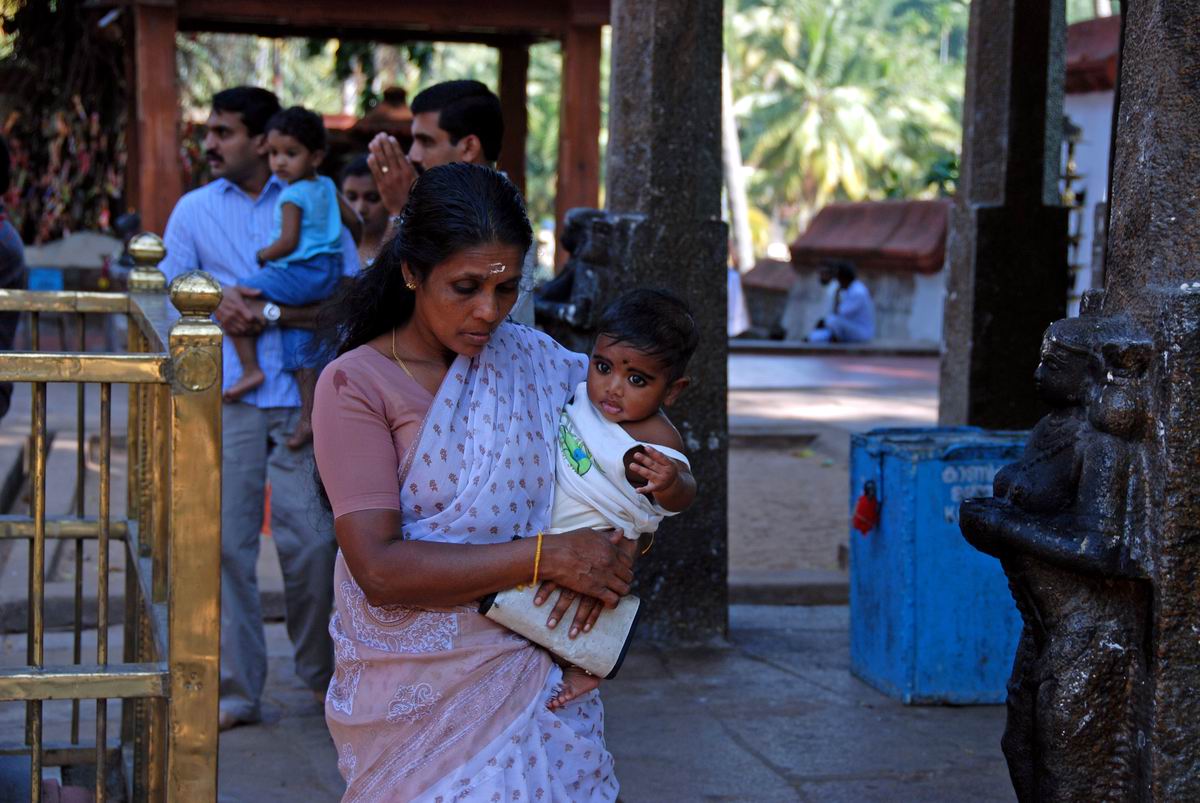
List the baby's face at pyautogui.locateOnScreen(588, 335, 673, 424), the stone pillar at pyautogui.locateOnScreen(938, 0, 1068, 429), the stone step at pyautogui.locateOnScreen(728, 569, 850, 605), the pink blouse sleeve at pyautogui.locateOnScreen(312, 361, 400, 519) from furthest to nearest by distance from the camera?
1. the stone pillar at pyautogui.locateOnScreen(938, 0, 1068, 429)
2. the stone step at pyautogui.locateOnScreen(728, 569, 850, 605)
3. the baby's face at pyautogui.locateOnScreen(588, 335, 673, 424)
4. the pink blouse sleeve at pyautogui.locateOnScreen(312, 361, 400, 519)

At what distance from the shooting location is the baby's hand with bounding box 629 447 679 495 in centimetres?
227

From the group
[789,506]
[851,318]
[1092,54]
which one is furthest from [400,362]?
[851,318]

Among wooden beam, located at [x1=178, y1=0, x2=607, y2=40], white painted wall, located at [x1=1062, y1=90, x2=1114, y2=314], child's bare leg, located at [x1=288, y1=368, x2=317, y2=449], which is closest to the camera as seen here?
child's bare leg, located at [x1=288, y1=368, x2=317, y2=449]

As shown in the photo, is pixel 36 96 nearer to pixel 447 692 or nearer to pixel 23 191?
pixel 23 191

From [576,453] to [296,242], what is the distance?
2309 mm

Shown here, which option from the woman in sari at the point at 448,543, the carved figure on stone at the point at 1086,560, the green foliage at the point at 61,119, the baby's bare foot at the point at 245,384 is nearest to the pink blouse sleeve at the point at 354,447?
the woman in sari at the point at 448,543

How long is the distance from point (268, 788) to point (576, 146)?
668cm

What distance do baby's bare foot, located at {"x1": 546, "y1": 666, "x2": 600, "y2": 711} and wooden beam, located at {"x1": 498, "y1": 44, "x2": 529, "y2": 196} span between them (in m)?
9.09

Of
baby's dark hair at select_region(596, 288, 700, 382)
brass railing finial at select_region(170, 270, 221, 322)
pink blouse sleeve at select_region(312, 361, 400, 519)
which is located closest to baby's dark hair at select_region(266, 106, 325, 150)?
brass railing finial at select_region(170, 270, 221, 322)

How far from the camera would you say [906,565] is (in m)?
4.50

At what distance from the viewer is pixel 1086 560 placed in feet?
7.80

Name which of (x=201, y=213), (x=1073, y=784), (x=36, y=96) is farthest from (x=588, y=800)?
(x=36, y=96)

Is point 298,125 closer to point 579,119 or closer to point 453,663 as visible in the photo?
point 453,663

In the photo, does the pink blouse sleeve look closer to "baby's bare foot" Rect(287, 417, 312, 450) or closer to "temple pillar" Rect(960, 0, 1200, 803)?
"temple pillar" Rect(960, 0, 1200, 803)
